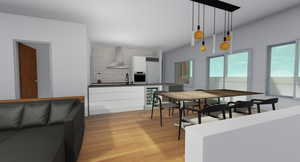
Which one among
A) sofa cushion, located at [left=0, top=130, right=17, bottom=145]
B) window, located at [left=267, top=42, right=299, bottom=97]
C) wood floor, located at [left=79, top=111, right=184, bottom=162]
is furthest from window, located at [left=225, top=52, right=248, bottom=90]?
sofa cushion, located at [left=0, top=130, right=17, bottom=145]

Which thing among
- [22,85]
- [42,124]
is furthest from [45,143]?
[22,85]

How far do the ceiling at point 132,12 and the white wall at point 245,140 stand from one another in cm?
232

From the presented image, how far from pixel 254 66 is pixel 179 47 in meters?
3.22

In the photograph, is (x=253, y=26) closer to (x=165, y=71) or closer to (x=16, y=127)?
(x=165, y=71)

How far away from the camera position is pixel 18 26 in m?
2.75

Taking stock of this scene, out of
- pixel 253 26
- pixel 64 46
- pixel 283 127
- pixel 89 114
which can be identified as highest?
pixel 253 26

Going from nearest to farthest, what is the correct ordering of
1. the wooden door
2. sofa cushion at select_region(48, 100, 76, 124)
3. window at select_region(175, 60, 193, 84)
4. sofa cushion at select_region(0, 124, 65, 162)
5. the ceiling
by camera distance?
sofa cushion at select_region(0, 124, 65, 162) → sofa cushion at select_region(48, 100, 76, 124) → the ceiling → the wooden door → window at select_region(175, 60, 193, 84)

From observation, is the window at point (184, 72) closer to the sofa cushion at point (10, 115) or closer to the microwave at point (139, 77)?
the microwave at point (139, 77)

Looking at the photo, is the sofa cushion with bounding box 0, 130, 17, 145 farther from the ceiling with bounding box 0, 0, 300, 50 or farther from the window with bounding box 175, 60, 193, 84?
the window with bounding box 175, 60, 193, 84

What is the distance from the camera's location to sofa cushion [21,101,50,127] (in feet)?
5.67

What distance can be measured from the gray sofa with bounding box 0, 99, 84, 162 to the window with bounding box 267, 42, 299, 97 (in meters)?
4.21

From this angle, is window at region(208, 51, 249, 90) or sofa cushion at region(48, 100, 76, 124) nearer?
sofa cushion at region(48, 100, 76, 124)

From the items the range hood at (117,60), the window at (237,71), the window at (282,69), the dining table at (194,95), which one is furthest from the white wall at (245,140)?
the range hood at (117,60)

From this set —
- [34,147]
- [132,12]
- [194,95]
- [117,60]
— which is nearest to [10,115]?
[34,147]
